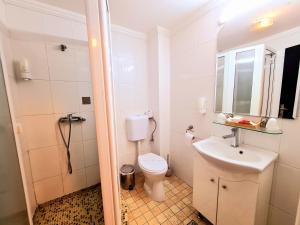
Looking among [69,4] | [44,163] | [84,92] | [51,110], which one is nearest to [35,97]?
[51,110]

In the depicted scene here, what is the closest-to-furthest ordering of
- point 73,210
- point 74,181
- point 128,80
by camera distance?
point 73,210, point 74,181, point 128,80

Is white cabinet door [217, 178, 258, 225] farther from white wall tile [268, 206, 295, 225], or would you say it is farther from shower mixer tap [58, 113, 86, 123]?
shower mixer tap [58, 113, 86, 123]

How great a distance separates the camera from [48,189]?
154cm

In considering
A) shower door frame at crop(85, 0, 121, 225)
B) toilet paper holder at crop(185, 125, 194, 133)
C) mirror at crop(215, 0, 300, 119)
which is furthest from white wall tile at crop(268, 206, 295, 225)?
shower door frame at crop(85, 0, 121, 225)

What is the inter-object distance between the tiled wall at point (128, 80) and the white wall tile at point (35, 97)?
743mm

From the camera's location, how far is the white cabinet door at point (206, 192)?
118 cm

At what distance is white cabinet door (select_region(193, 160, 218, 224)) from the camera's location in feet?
3.88

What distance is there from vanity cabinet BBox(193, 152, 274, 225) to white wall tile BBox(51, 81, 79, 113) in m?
1.48

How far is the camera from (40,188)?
59.1 inches

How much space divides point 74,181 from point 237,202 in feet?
5.75

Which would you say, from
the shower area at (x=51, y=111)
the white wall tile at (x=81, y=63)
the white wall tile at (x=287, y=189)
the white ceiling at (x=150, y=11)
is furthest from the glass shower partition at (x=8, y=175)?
the white wall tile at (x=287, y=189)

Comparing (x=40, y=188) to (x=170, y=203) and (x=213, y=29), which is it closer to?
(x=170, y=203)

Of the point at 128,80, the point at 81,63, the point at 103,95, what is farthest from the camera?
the point at 128,80

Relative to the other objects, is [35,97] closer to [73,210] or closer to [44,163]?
[44,163]
